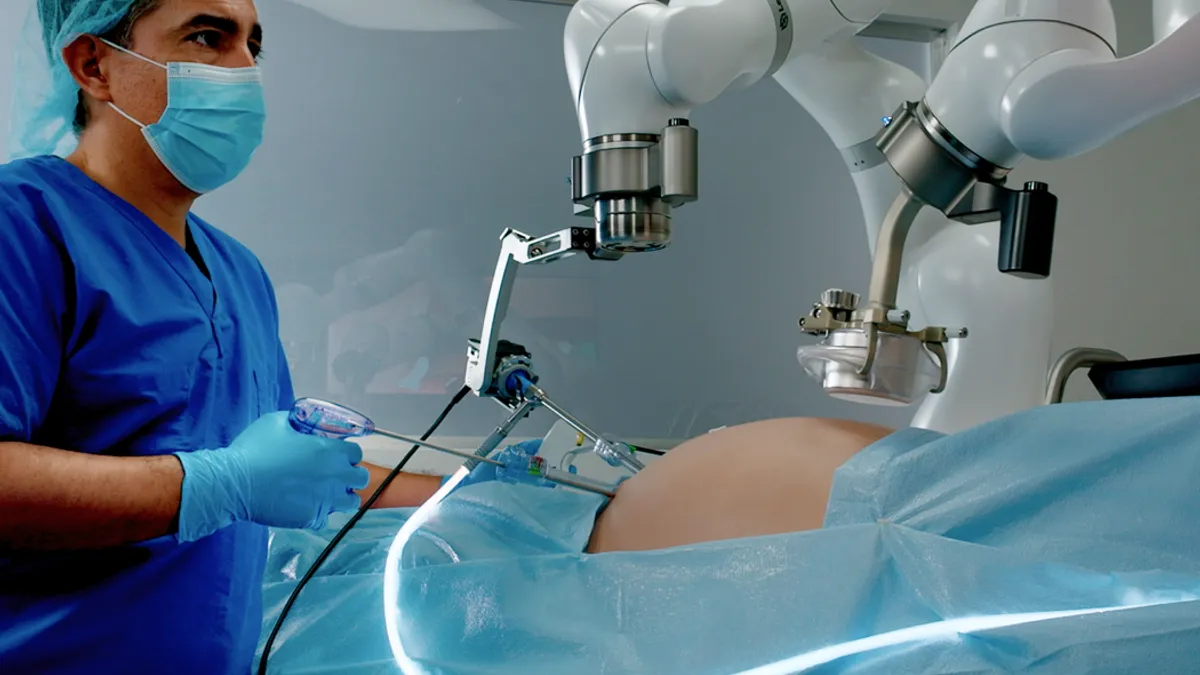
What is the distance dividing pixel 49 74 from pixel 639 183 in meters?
0.80

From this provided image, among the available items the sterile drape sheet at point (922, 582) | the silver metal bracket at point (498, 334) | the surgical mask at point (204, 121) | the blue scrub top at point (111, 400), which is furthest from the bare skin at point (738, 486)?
the surgical mask at point (204, 121)

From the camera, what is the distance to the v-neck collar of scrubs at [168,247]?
3.26ft

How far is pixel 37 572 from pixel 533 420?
1.08m

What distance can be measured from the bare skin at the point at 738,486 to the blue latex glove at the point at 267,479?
36cm

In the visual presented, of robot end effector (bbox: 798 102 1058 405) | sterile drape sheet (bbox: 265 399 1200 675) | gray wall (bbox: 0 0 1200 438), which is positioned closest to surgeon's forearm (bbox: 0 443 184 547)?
sterile drape sheet (bbox: 265 399 1200 675)

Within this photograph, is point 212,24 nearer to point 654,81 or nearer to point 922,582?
point 654,81

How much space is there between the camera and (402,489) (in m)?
1.43

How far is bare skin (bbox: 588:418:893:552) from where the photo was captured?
88cm

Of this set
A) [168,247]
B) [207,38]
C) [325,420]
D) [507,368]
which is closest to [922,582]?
[325,420]

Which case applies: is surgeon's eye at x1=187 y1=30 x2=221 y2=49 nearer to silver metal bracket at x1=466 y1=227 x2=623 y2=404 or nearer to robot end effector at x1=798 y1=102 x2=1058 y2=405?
silver metal bracket at x1=466 y1=227 x2=623 y2=404

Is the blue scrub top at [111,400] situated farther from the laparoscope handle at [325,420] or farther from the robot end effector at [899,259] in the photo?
Result: the robot end effector at [899,259]

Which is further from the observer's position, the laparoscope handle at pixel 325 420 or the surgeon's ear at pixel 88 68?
the surgeon's ear at pixel 88 68

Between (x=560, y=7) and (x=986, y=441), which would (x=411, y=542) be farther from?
(x=560, y=7)

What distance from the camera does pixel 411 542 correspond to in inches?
43.0
